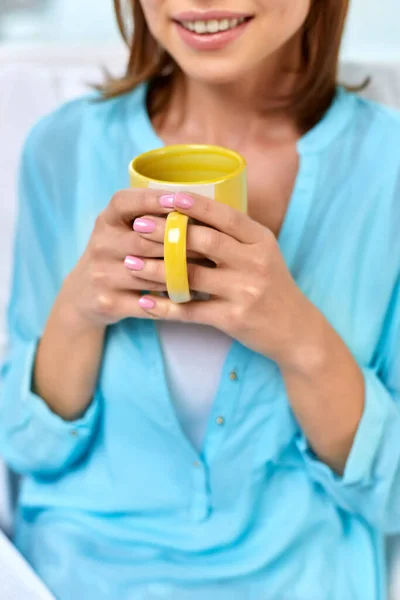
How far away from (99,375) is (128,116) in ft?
1.15

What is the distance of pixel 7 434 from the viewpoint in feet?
2.98

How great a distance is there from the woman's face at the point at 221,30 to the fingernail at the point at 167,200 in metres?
0.20

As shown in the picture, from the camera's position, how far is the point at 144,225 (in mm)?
657

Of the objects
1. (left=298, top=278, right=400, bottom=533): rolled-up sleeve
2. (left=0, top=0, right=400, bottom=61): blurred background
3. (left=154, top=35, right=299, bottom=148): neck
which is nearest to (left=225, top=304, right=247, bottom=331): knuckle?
(left=298, top=278, right=400, bottom=533): rolled-up sleeve

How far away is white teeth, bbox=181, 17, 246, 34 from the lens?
0.74 metres

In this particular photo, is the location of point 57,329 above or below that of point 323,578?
above

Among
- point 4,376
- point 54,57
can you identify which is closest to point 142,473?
point 4,376

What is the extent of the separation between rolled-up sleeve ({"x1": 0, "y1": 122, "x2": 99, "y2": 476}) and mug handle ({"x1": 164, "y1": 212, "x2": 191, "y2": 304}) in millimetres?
328

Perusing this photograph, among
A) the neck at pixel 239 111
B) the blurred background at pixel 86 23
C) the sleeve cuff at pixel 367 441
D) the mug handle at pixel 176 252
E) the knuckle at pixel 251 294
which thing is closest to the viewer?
the mug handle at pixel 176 252

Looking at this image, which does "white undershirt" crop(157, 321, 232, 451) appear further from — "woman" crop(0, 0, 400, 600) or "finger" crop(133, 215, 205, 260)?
"finger" crop(133, 215, 205, 260)

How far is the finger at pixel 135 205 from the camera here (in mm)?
646

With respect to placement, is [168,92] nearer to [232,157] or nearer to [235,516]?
[232,157]

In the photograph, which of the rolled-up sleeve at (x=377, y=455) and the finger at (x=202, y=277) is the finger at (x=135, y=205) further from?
the rolled-up sleeve at (x=377, y=455)

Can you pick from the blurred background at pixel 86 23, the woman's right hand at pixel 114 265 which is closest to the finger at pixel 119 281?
the woman's right hand at pixel 114 265
